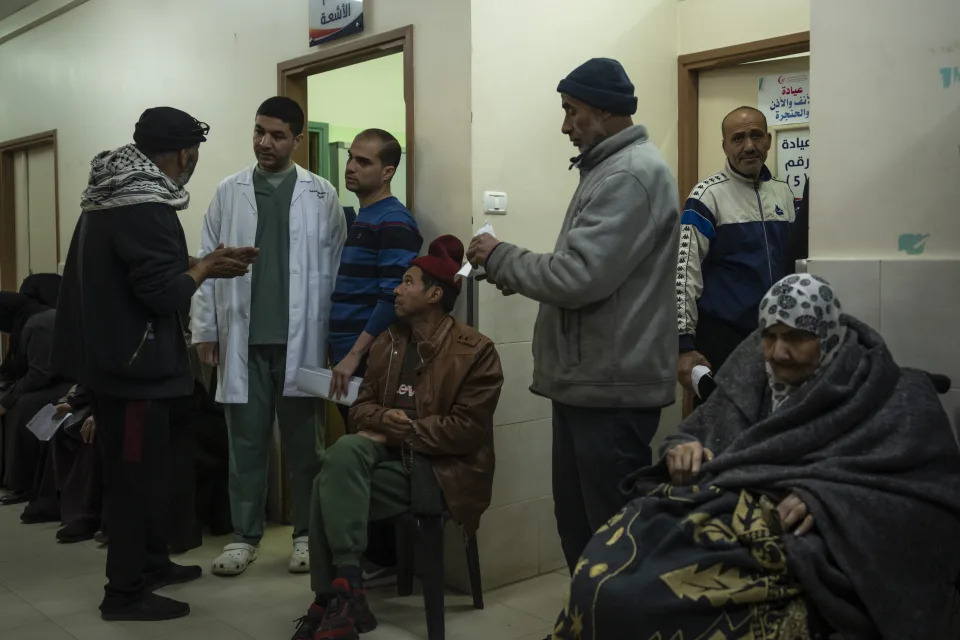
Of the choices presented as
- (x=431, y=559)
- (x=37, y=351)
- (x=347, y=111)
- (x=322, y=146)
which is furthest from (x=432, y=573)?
(x=347, y=111)

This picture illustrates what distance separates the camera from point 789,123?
3459mm

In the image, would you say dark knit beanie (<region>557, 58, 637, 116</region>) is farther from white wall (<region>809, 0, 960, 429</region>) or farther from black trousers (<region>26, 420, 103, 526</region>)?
black trousers (<region>26, 420, 103, 526</region>)

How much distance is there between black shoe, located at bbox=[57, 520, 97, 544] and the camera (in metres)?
3.79

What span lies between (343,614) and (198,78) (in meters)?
2.84

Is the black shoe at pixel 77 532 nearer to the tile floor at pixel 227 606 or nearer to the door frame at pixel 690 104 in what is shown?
the tile floor at pixel 227 606

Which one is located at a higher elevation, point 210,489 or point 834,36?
point 834,36

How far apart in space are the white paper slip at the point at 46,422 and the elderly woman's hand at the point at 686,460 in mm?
2824

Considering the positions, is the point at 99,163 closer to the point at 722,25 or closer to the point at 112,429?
the point at 112,429

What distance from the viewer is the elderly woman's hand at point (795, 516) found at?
5.67ft

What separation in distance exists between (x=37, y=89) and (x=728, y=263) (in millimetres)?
5073

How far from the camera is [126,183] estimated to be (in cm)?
280

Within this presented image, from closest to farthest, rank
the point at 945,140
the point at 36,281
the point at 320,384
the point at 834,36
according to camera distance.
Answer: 1. the point at 945,140
2. the point at 834,36
3. the point at 320,384
4. the point at 36,281

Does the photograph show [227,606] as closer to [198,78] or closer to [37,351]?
[37,351]

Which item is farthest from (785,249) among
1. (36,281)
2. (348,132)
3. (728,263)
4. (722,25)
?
(36,281)
